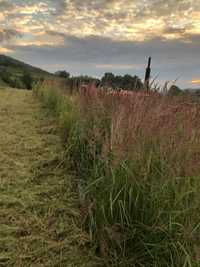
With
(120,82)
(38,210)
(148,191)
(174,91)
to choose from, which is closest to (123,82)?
(120,82)

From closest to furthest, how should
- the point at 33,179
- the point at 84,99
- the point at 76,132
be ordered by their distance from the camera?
the point at 33,179 → the point at 76,132 → the point at 84,99

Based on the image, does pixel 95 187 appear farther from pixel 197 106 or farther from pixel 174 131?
pixel 197 106

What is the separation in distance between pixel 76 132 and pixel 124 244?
1.74 metres

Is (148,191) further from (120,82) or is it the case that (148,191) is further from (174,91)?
(120,82)

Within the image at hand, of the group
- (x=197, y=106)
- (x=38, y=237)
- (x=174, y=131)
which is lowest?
(x=38, y=237)

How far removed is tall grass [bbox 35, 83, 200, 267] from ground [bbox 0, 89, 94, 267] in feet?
0.46

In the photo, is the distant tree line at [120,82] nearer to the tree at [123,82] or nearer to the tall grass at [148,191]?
the tree at [123,82]

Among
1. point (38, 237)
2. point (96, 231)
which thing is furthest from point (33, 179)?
point (96, 231)

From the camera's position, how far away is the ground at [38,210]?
5.71ft

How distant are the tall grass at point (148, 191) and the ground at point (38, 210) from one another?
140 millimetres

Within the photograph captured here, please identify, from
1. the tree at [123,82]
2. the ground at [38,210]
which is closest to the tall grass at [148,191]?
the ground at [38,210]

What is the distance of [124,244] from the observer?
1.65 m

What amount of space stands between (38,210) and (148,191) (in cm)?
88

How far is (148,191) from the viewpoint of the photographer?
173 centimetres
